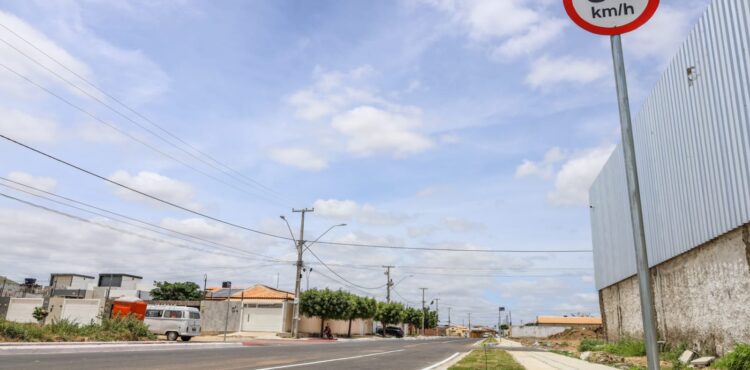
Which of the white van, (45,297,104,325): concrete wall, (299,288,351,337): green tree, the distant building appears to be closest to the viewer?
the white van

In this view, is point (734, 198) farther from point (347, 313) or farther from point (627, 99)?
point (347, 313)

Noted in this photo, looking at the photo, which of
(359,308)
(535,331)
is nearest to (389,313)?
(359,308)

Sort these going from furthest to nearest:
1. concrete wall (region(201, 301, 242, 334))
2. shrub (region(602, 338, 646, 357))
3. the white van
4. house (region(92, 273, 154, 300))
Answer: house (region(92, 273, 154, 300))
concrete wall (region(201, 301, 242, 334))
the white van
shrub (region(602, 338, 646, 357))

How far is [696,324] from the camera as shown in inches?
638

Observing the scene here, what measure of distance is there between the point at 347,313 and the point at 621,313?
33.5 m

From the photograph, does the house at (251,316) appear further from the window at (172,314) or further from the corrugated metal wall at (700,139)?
the corrugated metal wall at (700,139)

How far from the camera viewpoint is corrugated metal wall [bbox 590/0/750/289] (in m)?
12.7

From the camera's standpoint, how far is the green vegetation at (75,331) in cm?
1983

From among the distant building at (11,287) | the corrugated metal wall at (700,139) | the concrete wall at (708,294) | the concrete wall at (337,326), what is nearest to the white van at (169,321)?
the corrugated metal wall at (700,139)

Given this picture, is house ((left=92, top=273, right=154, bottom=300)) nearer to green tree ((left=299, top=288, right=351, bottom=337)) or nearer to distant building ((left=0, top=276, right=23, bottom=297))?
distant building ((left=0, top=276, right=23, bottom=297))

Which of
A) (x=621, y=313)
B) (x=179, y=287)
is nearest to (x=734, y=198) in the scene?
(x=621, y=313)

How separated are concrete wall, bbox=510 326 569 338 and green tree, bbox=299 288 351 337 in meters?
50.3

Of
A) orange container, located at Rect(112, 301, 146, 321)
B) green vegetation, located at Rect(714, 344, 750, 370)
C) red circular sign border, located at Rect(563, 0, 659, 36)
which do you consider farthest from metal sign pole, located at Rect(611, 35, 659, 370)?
orange container, located at Rect(112, 301, 146, 321)

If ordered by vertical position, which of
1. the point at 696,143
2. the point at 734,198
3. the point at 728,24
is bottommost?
the point at 734,198
